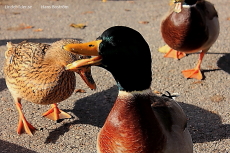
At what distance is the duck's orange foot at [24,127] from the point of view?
3.35 meters

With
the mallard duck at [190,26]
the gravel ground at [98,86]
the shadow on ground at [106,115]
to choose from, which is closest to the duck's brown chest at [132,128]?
the gravel ground at [98,86]

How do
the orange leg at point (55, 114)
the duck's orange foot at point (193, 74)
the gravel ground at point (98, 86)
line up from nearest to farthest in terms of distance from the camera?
1. the gravel ground at point (98, 86)
2. the orange leg at point (55, 114)
3. the duck's orange foot at point (193, 74)

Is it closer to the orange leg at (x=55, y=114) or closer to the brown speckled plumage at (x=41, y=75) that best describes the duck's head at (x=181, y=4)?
the brown speckled plumage at (x=41, y=75)

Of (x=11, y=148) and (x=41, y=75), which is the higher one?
(x=41, y=75)

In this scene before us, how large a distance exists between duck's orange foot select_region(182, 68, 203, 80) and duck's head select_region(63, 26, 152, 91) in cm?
278

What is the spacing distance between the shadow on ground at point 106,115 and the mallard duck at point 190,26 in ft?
2.81

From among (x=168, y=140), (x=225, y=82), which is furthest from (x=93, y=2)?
(x=168, y=140)

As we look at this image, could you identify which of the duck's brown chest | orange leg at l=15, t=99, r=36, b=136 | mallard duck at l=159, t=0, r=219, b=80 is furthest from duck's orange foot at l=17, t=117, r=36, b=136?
mallard duck at l=159, t=0, r=219, b=80

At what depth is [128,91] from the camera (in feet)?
6.25

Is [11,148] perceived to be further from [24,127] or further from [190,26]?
[190,26]

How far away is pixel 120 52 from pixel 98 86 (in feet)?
8.35

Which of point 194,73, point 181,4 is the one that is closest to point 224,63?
point 194,73

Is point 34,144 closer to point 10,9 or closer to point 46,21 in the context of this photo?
point 46,21

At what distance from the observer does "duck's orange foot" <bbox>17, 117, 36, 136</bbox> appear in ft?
11.0
